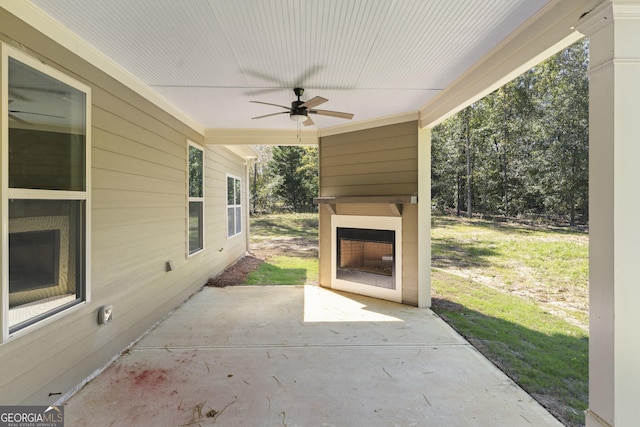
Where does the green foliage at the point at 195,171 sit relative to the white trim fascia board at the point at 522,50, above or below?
below

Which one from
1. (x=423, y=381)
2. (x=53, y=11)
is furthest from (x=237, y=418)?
(x=53, y=11)

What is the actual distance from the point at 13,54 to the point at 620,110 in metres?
3.44

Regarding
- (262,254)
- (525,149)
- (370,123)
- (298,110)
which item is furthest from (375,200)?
(525,149)

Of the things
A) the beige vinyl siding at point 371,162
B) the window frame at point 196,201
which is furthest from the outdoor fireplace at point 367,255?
the window frame at point 196,201

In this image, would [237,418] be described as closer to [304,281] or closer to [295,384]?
[295,384]

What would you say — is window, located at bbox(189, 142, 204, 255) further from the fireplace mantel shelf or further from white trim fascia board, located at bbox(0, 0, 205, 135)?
the fireplace mantel shelf

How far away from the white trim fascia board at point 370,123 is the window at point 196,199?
214cm

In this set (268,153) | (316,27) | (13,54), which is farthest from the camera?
(268,153)

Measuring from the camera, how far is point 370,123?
4727mm

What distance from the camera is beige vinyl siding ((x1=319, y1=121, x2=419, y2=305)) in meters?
4.43

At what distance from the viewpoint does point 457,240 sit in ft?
32.2

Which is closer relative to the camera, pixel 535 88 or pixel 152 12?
pixel 152 12

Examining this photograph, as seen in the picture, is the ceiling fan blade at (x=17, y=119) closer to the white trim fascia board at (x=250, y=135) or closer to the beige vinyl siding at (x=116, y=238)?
the beige vinyl siding at (x=116, y=238)

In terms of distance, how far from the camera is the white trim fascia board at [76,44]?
194 cm
